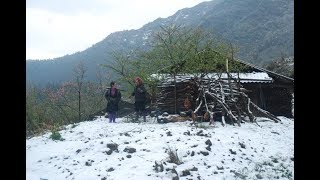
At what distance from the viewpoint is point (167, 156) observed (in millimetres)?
7906

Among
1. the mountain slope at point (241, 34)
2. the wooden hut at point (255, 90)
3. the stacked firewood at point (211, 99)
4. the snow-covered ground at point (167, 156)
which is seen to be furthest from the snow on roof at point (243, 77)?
the mountain slope at point (241, 34)

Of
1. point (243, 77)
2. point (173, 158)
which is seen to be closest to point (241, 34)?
point (243, 77)

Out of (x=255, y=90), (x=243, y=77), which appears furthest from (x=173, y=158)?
(x=255, y=90)

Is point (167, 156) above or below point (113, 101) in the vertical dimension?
below

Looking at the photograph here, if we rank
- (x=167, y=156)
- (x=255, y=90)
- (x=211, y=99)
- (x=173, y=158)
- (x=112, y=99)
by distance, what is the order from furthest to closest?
(x=255, y=90) → (x=211, y=99) → (x=112, y=99) → (x=167, y=156) → (x=173, y=158)

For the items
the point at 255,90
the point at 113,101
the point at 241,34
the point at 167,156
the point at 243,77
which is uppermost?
the point at 241,34

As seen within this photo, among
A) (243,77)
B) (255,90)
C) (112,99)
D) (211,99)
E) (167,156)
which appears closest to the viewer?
(167,156)

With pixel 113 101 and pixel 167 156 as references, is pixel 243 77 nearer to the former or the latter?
pixel 113 101

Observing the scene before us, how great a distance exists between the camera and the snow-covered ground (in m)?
7.11

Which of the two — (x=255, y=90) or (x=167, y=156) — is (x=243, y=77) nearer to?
(x=255, y=90)

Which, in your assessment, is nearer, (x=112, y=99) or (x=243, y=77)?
(x=112, y=99)

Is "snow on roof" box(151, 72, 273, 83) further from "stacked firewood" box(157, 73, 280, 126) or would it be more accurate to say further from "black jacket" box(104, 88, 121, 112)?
"black jacket" box(104, 88, 121, 112)
